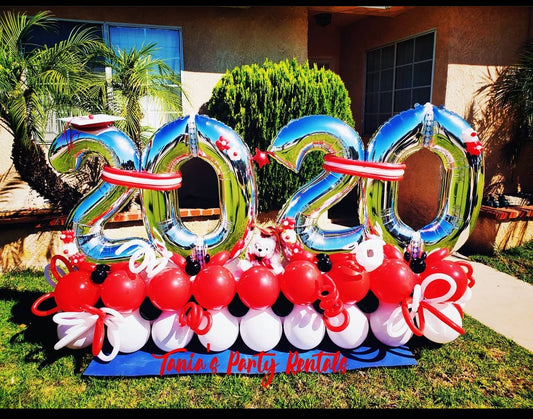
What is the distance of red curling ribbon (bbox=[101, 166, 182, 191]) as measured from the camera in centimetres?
300

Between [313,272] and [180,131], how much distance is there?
152 centimetres

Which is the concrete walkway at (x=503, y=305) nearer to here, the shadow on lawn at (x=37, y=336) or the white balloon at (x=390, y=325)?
the white balloon at (x=390, y=325)

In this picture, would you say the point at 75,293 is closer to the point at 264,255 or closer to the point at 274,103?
the point at 264,255

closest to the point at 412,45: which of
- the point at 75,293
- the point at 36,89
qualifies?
the point at 36,89

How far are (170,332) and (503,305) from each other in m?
3.60

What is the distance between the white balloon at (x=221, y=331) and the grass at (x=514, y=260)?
4027mm

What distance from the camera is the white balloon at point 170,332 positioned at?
3.08 meters

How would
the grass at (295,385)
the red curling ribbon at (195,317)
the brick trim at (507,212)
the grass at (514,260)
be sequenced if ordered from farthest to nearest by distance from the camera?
the brick trim at (507,212)
the grass at (514,260)
the red curling ribbon at (195,317)
the grass at (295,385)

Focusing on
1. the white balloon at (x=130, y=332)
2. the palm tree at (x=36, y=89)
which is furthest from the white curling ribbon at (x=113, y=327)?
the palm tree at (x=36, y=89)

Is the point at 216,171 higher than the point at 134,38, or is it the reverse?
the point at 134,38

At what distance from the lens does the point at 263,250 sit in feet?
10.5

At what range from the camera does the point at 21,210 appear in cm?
530
